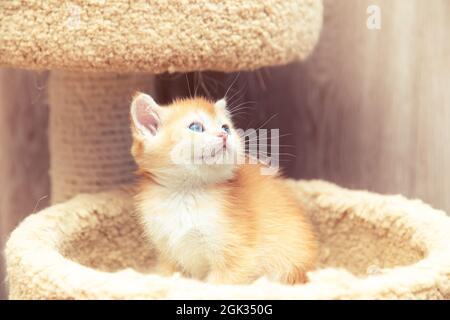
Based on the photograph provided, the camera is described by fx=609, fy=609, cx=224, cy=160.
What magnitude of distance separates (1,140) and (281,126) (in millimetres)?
678

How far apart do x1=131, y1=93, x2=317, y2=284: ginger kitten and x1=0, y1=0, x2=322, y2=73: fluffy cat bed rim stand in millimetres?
71

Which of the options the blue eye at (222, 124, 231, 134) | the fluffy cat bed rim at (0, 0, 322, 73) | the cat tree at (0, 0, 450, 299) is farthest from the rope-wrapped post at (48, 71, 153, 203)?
the blue eye at (222, 124, 231, 134)

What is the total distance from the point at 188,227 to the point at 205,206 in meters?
0.04

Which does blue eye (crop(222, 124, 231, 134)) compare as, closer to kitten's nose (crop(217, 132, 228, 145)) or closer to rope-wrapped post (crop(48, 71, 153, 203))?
kitten's nose (crop(217, 132, 228, 145))

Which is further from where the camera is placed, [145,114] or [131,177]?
[131,177]

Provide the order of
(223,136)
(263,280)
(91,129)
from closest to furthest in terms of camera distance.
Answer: (263,280), (223,136), (91,129)

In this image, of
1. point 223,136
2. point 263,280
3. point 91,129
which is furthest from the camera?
point 91,129

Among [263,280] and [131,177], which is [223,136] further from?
[131,177]

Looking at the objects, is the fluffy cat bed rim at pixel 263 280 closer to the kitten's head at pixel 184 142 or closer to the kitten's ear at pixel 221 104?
the kitten's head at pixel 184 142

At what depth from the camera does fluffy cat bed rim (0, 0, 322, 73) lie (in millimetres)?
912

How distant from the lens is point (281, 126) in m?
1.46

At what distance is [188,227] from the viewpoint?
908 millimetres

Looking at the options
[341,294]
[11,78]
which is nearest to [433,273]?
[341,294]

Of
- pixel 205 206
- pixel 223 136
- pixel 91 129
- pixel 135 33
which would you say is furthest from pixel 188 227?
pixel 91 129
